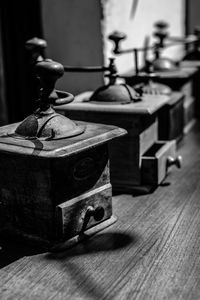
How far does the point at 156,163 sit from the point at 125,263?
2.56 ft

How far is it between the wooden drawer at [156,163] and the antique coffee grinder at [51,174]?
0.48m

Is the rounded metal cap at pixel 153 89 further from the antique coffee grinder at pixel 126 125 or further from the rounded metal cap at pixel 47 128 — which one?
the rounded metal cap at pixel 47 128

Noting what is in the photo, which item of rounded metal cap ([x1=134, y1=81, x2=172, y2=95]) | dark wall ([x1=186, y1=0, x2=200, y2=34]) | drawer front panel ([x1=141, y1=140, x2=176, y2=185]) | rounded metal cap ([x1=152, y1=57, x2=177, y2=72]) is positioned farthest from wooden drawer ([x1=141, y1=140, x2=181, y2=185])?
dark wall ([x1=186, y1=0, x2=200, y2=34])

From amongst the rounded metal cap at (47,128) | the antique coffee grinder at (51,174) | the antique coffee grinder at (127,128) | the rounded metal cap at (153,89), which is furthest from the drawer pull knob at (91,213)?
the rounded metal cap at (153,89)

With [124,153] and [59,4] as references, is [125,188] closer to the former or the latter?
[124,153]

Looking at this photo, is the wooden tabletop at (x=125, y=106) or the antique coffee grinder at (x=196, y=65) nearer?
the wooden tabletop at (x=125, y=106)

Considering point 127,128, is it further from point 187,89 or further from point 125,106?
point 187,89

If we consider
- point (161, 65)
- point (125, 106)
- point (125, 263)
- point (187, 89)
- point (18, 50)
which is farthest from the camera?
point (187, 89)

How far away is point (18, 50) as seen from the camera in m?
3.24

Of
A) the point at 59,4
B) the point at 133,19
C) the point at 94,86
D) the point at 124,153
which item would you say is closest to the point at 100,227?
the point at 124,153

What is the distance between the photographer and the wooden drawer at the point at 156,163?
7.91ft

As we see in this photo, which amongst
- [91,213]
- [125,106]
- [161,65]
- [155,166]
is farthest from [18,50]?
[91,213]

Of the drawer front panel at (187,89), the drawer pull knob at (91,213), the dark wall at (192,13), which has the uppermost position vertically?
the dark wall at (192,13)

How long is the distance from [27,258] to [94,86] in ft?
5.37
